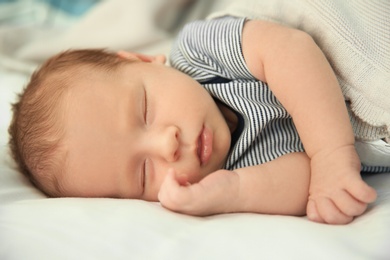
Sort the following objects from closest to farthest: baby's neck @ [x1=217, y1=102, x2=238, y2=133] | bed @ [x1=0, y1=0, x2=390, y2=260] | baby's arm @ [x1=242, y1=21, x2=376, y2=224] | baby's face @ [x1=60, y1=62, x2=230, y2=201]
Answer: bed @ [x1=0, y1=0, x2=390, y2=260] < baby's arm @ [x1=242, y1=21, x2=376, y2=224] < baby's face @ [x1=60, y1=62, x2=230, y2=201] < baby's neck @ [x1=217, y1=102, x2=238, y2=133]

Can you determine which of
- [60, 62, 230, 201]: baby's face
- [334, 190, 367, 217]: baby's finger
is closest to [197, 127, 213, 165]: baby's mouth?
[60, 62, 230, 201]: baby's face

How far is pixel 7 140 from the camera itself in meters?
1.18

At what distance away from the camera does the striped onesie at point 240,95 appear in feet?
3.28

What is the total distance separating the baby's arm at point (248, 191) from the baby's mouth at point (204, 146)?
0.22ft

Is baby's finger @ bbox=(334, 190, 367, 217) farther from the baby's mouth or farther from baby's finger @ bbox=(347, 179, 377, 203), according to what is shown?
the baby's mouth

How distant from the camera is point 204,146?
37.7 inches

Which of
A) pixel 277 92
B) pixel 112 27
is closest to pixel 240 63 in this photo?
pixel 277 92

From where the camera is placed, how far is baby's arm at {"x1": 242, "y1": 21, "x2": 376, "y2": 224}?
817mm

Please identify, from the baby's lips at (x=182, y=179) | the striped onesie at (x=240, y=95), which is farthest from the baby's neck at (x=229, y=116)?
the baby's lips at (x=182, y=179)

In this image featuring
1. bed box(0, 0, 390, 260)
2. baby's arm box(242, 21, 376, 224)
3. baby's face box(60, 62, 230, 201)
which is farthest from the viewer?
baby's face box(60, 62, 230, 201)

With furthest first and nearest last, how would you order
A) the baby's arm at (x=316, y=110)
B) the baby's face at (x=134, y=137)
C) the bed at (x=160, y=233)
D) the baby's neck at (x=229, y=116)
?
1. the baby's neck at (x=229, y=116)
2. the baby's face at (x=134, y=137)
3. the baby's arm at (x=316, y=110)
4. the bed at (x=160, y=233)

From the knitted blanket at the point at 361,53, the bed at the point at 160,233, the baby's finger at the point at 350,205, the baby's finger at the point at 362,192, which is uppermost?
the knitted blanket at the point at 361,53

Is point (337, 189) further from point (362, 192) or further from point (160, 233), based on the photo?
point (160, 233)

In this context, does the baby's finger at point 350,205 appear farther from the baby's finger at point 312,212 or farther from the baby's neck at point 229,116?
the baby's neck at point 229,116
